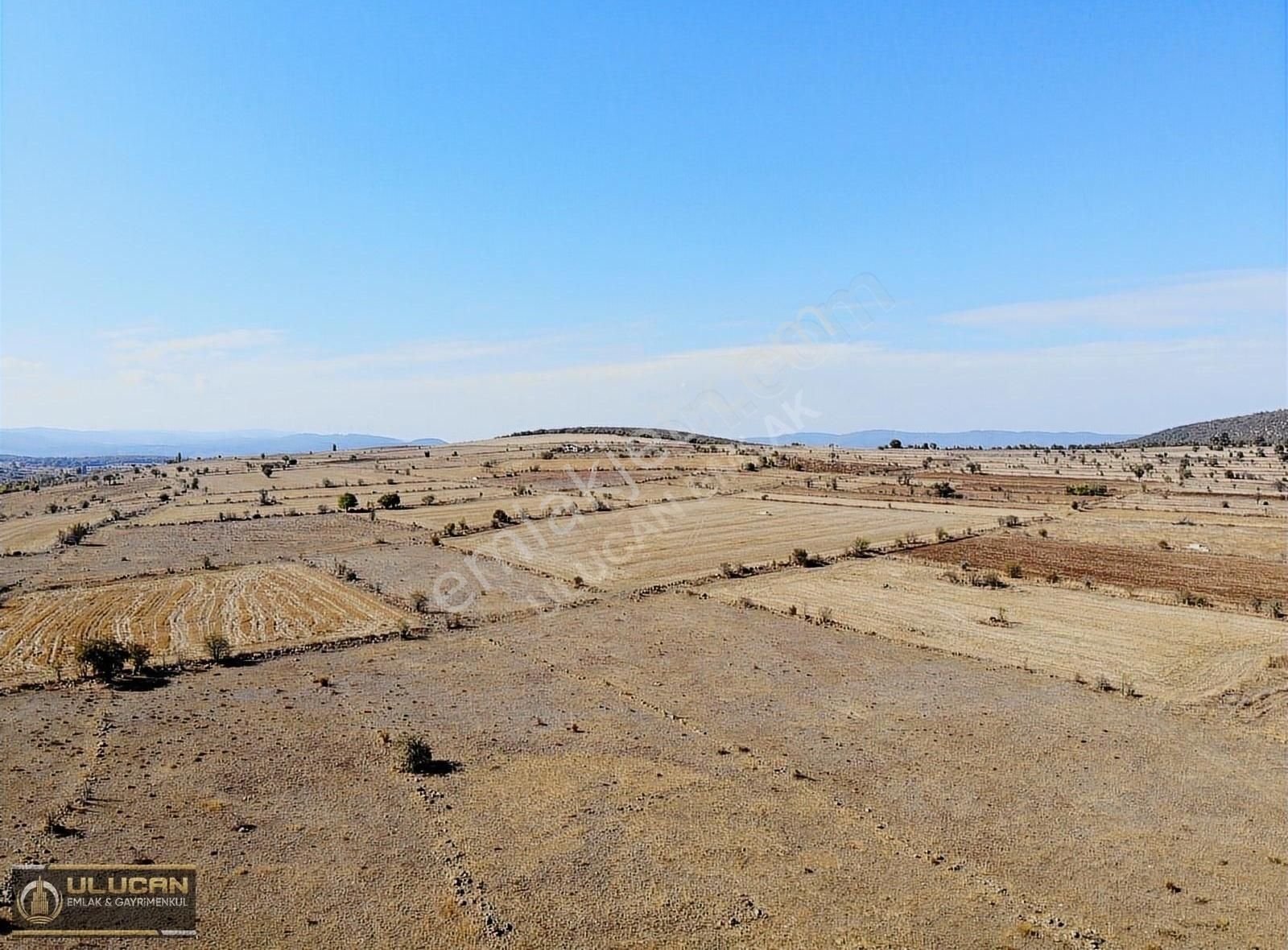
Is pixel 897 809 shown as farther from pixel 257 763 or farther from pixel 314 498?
pixel 314 498

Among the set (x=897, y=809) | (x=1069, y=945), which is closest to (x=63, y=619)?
(x=897, y=809)

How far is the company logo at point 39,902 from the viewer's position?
11086mm

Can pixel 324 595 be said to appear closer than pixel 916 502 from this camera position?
Yes

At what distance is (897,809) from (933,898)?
2804 mm

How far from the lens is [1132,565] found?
39.6m

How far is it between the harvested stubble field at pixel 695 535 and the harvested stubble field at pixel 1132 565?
6008 millimetres

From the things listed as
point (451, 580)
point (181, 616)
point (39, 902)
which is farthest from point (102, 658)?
point (451, 580)

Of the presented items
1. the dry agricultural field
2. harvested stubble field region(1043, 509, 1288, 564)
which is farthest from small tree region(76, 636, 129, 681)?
harvested stubble field region(1043, 509, 1288, 564)

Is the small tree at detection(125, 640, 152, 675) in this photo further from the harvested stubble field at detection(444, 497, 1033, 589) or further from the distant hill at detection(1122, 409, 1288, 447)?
the distant hill at detection(1122, 409, 1288, 447)

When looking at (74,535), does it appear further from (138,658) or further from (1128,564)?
(1128,564)

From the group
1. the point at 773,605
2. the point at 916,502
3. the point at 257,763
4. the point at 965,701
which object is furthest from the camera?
the point at 916,502

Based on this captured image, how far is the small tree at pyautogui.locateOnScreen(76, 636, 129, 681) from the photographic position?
2205 cm

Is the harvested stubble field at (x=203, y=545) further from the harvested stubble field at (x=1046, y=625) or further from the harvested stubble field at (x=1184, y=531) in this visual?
the harvested stubble field at (x=1184, y=531)

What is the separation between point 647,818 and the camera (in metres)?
14.3
